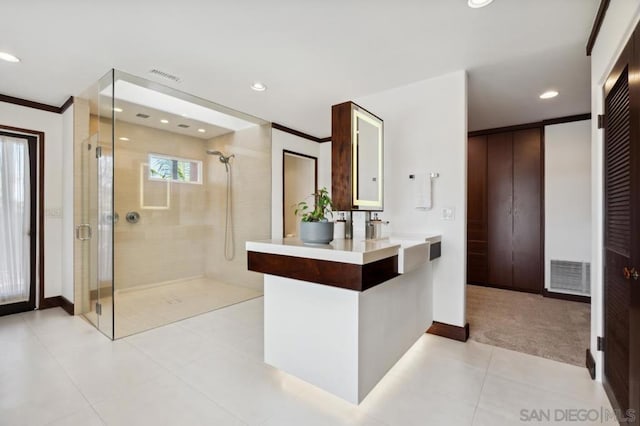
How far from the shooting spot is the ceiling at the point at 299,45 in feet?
6.43

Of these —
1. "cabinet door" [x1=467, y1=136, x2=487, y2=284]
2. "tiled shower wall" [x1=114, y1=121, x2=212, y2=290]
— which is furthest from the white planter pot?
"cabinet door" [x1=467, y1=136, x2=487, y2=284]

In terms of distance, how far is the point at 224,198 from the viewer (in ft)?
15.5

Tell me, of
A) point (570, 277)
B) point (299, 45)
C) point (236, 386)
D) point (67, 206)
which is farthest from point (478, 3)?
point (67, 206)

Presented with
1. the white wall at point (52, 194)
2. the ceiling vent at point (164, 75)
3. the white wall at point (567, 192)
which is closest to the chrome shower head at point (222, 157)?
the ceiling vent at point (164, 75)

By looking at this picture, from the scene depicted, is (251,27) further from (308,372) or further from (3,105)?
(3,105)

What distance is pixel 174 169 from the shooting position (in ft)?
14.8

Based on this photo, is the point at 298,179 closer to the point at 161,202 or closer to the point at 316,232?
the point at 161,202

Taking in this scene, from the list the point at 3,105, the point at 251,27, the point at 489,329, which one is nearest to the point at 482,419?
the point at 489,329

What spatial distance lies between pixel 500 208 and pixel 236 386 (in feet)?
14.6

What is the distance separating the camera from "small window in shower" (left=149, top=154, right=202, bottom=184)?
429cm

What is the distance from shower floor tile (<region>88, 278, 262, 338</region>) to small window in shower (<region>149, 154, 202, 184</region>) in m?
1.61

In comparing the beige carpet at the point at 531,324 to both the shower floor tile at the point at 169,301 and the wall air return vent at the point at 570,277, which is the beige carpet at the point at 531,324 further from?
the shower floor tile at the point at 169,301

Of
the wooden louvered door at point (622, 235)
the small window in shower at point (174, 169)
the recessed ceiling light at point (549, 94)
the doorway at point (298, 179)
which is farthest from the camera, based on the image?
the doorway at point (298, 179)

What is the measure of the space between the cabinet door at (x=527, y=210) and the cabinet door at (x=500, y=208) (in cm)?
7
